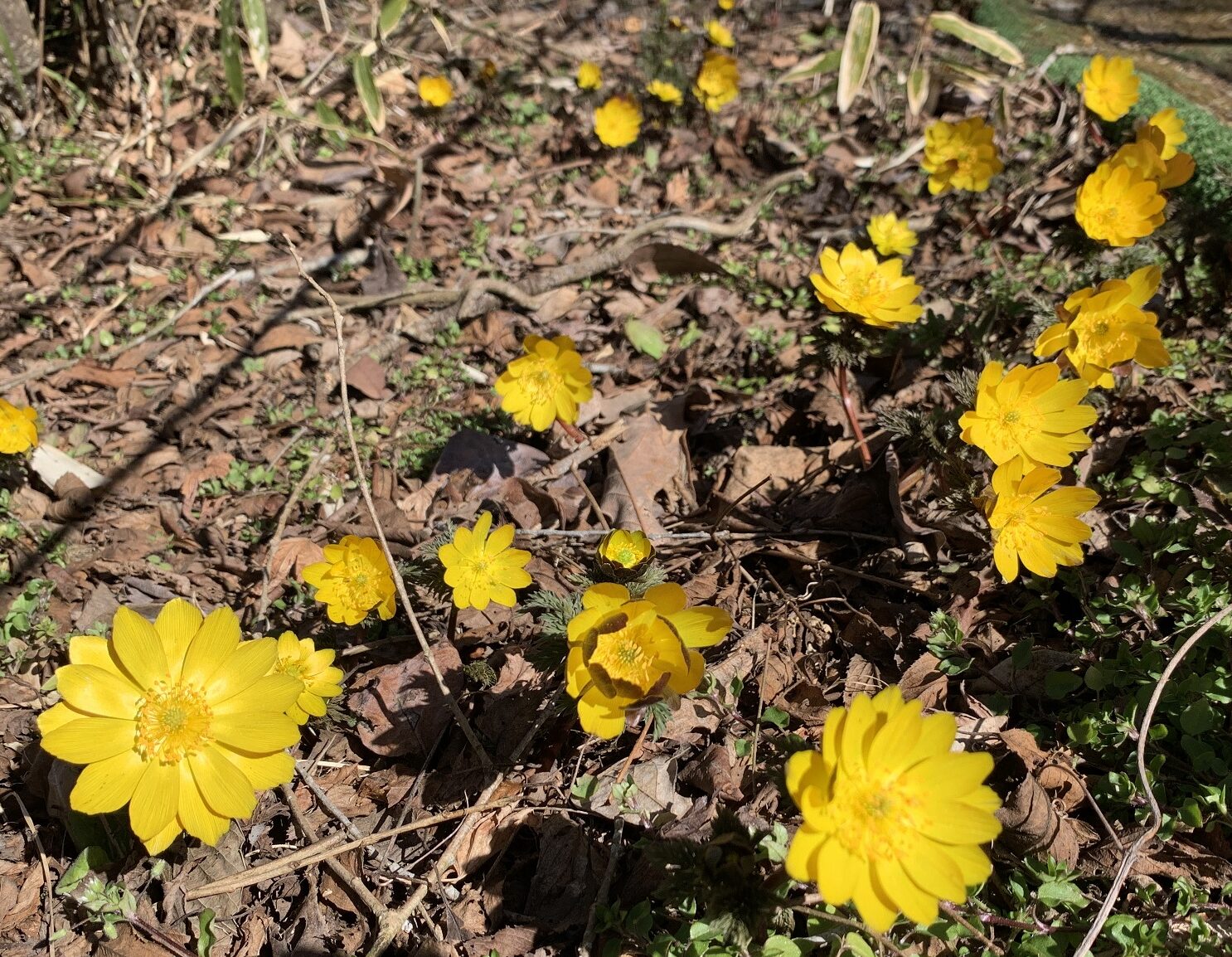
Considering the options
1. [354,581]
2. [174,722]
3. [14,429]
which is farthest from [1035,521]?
[14,429]

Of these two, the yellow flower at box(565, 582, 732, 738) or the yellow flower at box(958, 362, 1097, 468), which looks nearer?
the yellow flower at box(565, 582, 732, 738)

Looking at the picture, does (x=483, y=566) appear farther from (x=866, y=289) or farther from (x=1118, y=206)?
(x=1118, y=206)

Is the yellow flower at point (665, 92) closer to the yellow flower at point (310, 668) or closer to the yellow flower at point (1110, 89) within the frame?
the yellow flower at point (1110, 89)

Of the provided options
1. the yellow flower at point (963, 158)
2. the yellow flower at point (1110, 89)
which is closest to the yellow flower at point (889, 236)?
the yellow flower at point (963, 158)

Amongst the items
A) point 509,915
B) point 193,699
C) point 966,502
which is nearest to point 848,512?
point 966,502

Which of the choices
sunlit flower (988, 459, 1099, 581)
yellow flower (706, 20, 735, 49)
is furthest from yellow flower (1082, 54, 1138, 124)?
sunlit flower (988, 459, 1099, 581)

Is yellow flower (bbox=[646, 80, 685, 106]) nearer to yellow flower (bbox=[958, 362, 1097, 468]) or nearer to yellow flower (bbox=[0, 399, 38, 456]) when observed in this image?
yellow flower (bbox=[958, 362, 1097, 468])
